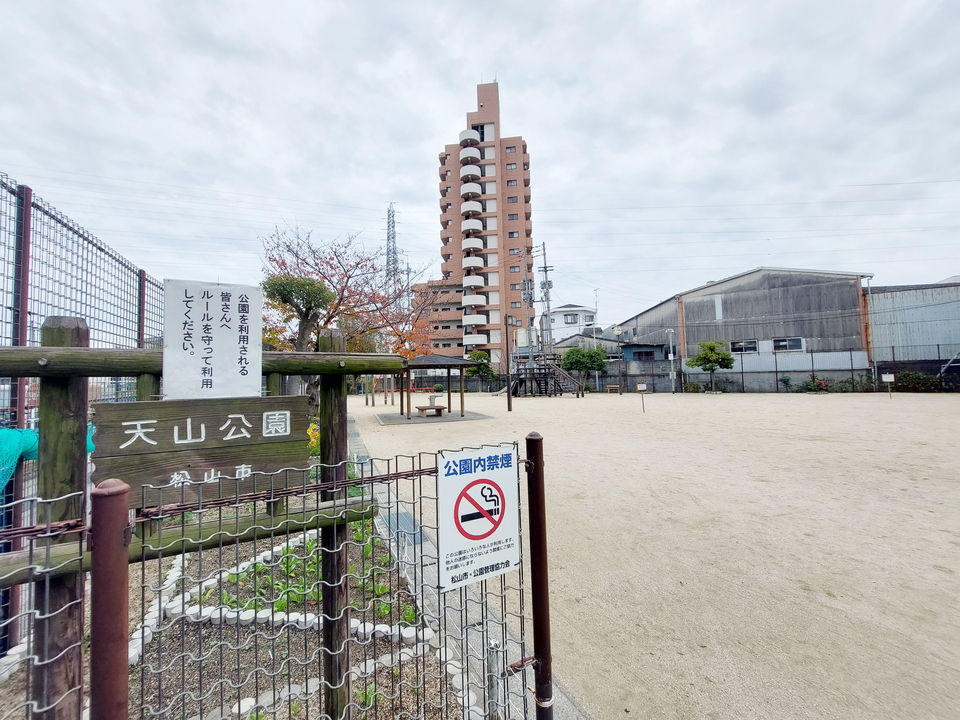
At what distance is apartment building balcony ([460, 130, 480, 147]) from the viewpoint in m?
36.3

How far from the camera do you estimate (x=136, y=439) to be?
142cm

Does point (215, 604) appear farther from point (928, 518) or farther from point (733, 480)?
point (928, 518)

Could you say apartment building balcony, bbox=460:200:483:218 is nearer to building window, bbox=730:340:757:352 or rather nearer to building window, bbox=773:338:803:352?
building window, bbox=730:340:757:352

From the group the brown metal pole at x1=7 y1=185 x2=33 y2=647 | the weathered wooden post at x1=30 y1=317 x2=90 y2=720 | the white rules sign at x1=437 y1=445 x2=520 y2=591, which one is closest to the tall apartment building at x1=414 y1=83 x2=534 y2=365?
the brown metal pole at x1=7 y1=185 x2=33 y2=647

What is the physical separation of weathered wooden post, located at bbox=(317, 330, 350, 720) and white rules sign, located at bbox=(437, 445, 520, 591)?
0.48m

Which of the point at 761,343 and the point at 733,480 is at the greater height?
the point at 761,343

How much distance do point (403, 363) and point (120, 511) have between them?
46.5 inches

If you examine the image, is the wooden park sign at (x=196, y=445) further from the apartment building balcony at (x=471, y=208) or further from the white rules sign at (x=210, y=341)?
the apartment building balcony at (x=471, y=208)

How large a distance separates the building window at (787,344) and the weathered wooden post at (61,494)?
92.9 ft

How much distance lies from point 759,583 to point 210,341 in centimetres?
354

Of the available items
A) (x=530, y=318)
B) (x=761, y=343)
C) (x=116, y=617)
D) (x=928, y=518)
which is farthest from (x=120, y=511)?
(x=530, y=318)

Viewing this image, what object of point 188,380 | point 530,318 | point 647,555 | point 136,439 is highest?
point 530,318

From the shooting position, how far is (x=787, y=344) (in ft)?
76.7

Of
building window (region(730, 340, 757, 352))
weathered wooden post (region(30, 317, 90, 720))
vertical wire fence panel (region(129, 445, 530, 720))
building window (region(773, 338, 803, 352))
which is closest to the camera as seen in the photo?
weathered wooden post (region(30, 317, 90, 720))
